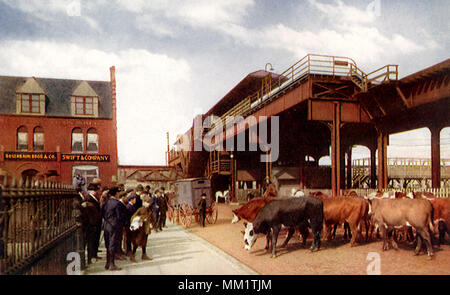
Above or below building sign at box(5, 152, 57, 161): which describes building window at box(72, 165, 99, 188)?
below

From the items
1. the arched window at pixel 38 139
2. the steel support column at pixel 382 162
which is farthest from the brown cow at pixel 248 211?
the arched window at pixel 38 139

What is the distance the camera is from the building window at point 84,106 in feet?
113

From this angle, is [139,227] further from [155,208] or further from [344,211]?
[155,208]

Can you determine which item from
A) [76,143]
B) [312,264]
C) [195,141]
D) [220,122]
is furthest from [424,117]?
[76,143]

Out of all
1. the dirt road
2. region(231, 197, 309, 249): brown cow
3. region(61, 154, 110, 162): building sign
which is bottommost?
the dirt road

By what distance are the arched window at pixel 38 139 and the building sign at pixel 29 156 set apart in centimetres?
61

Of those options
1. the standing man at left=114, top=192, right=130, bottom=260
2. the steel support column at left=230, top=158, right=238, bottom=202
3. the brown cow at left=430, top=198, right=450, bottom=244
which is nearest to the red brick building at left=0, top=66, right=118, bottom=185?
the steel support column at left=230, top=158, right=238, bottom=202

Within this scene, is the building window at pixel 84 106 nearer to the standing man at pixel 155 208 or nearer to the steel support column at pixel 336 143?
the standing man at pixel 155 208

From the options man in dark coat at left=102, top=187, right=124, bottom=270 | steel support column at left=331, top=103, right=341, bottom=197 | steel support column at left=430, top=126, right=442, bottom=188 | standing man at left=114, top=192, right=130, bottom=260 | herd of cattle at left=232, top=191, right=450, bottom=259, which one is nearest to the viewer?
man in dark coat at left=102, top=187, right=124, bottom=270

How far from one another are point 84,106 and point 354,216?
96.4 ft

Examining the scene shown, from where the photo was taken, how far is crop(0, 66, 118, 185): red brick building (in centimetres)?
2945

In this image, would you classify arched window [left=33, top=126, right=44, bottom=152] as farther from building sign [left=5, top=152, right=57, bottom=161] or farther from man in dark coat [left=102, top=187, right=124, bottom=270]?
man in dark coat [left=102, top=187, right=124, bottom=270]
